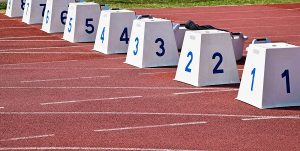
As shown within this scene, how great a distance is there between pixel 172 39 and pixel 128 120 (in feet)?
15.7

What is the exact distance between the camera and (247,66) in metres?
12.0

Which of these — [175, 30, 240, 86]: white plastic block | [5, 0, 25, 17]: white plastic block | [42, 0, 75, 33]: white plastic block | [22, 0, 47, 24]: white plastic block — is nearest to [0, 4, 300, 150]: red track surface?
[175, 30, 240, 86]: white plastic block

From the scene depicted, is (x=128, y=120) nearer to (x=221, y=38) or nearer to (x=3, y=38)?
(x=221, y=38)

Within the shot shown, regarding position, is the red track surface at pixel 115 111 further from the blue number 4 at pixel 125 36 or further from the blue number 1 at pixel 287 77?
the blue number 4 at pixel 125 36

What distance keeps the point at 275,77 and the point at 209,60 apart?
1879mm

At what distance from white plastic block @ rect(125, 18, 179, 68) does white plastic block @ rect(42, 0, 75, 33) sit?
19.1 ft

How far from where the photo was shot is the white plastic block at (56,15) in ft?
68.5

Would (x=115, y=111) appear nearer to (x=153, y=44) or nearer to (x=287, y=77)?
(x=287, y=77)

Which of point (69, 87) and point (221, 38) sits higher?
point (221, 38)

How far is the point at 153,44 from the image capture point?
49.9 ft

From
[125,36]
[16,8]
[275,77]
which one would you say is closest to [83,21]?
[125,36]

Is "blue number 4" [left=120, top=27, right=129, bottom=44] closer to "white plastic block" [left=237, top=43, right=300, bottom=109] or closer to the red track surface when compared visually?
the red track surface

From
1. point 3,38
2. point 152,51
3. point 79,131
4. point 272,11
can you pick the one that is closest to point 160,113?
point 79,131

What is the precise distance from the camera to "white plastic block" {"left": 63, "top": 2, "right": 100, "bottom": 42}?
18766mm
